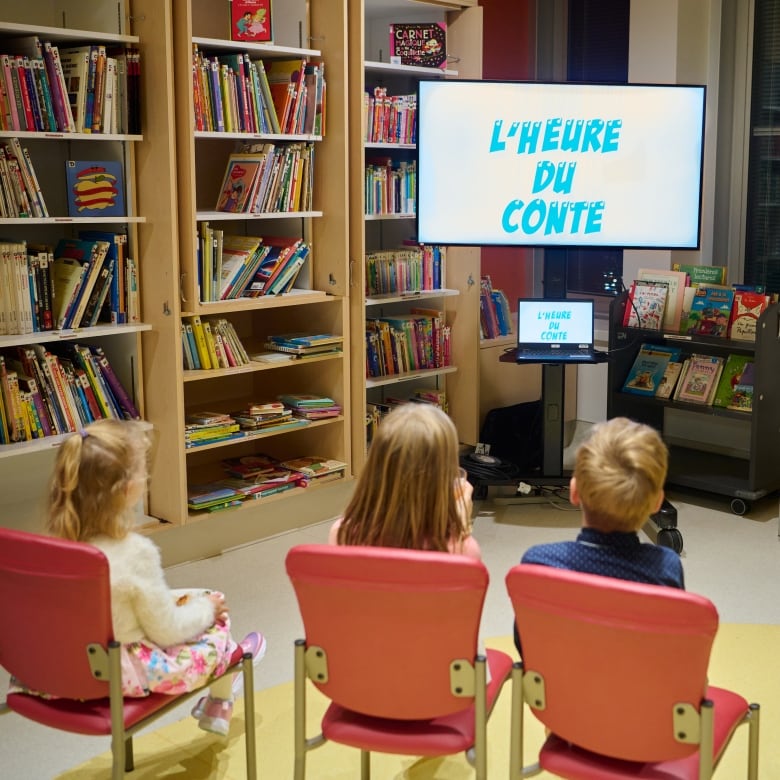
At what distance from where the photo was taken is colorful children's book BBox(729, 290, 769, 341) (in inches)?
190

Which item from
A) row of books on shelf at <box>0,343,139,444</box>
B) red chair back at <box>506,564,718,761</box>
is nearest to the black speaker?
row of books on shelf at <box>0,343,139,444</box>

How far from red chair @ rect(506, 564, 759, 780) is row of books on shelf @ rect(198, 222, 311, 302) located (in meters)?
2.57

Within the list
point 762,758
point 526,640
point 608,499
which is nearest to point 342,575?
point 526,640

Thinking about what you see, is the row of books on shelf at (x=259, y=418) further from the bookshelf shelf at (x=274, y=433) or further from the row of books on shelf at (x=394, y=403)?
the row of books on shelf at (x=394, y=403)

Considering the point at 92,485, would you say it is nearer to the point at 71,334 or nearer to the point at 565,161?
the point at 71,334

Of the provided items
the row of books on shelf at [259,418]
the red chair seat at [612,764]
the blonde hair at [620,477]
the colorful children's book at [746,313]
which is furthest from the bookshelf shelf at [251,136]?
the red chair seat at [612,764]

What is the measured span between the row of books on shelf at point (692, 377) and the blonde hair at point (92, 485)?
3347 mm

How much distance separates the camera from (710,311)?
5.00 metres

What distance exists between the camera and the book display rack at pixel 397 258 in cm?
482

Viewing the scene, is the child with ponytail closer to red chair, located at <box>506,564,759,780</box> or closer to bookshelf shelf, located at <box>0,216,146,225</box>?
red chair, located at <box>506,564,759,780</box>

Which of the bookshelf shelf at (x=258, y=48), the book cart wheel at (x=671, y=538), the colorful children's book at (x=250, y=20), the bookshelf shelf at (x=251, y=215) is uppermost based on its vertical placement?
the colorful children's book at (x=250, y=20)

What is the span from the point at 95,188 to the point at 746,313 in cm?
284

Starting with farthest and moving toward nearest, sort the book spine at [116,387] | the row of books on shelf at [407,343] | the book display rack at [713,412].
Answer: the row of books on shelf at [407,343] → the book display rack at [713,412] → the book spine at [116,387]

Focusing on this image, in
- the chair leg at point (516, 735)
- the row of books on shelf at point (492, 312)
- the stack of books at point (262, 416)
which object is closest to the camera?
the chair leg at point (516, 735)
